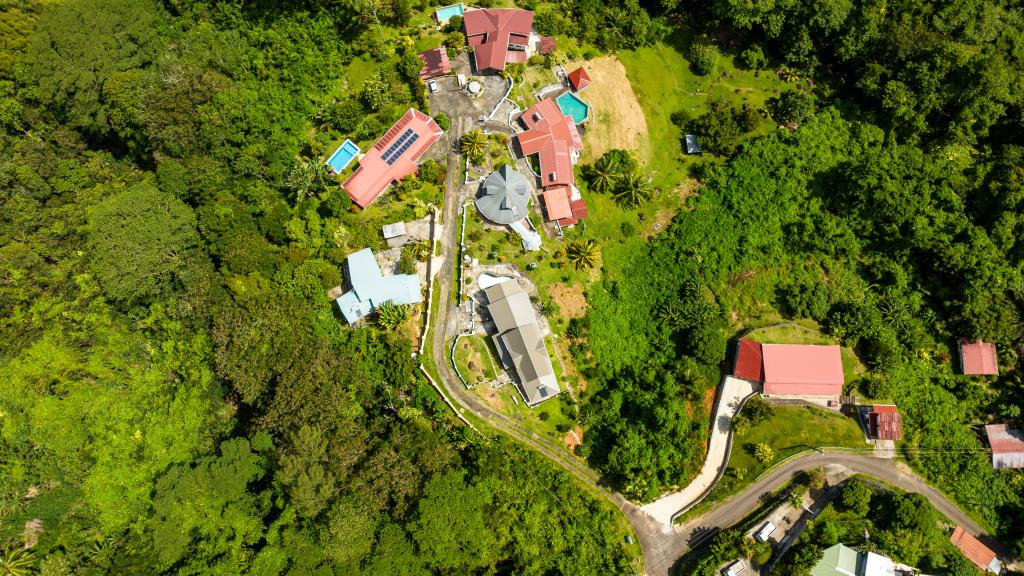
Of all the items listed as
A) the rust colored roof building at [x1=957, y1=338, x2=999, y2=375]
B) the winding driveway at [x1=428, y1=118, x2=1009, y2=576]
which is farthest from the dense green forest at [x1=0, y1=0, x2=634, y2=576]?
the rust colored roof building at [x1=957, y1=338, x2=999, y2=375]

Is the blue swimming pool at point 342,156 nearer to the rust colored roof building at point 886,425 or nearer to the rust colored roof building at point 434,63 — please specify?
the rust colored roof building at point 434,63

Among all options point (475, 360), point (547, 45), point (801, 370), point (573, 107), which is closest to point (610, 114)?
point (573, 107)

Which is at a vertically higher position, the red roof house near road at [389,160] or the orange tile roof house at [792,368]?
the red roof house near road at [389,160]

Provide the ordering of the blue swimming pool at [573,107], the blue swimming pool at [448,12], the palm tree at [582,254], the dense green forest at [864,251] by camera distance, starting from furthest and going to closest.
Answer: the blue swimming pool at [448,12] < the blue swimming pool at [573,107] < the palm tree at [582,254] < the dense green forest at [864,251]

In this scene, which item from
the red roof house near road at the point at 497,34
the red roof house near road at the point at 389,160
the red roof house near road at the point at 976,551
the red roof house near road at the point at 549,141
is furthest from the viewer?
the red roof house near road at the point at 497,34

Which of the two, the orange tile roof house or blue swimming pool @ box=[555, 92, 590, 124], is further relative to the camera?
blue swimming pool @ box=[555, 92, 590, 124]

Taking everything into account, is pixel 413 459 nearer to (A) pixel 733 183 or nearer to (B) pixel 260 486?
(B) pixel 260 486

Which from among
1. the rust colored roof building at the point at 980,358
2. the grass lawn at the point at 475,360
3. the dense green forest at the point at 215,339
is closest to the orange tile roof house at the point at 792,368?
the rust colored roof building at the point at 980,358

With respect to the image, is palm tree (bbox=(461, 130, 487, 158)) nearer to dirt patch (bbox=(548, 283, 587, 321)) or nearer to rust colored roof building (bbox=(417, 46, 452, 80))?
rust colored roof building (bbox=(417, 46, 452, 80))

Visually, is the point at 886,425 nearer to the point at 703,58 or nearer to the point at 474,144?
the point at 703,58
